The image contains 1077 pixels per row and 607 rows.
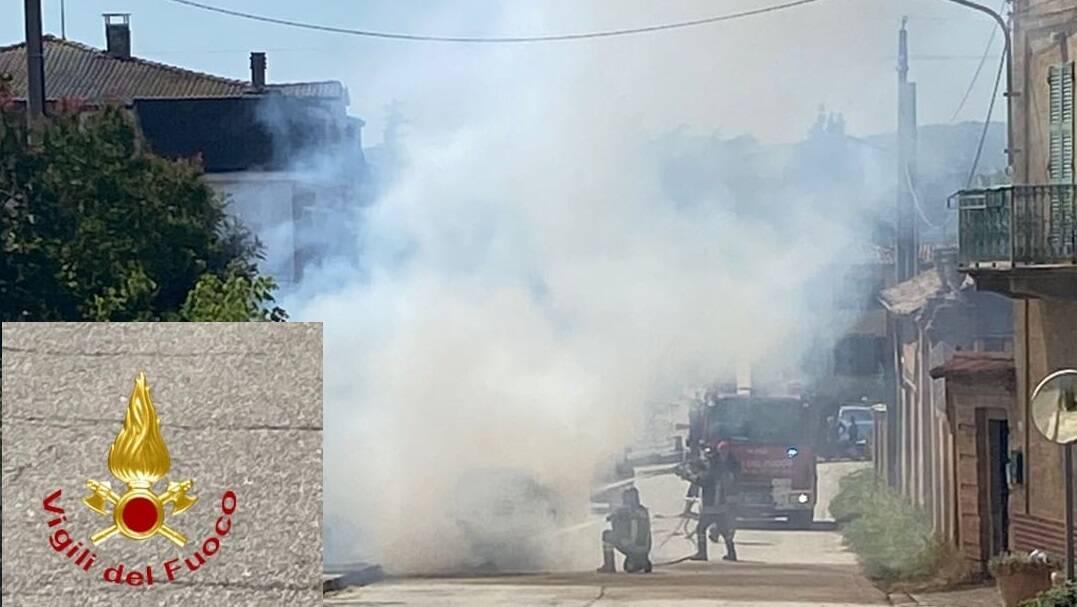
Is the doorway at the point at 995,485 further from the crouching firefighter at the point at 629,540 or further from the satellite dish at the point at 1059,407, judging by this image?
the satellite dish at the point at 1059,407

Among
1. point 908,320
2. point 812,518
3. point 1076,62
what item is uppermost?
point 1076,62

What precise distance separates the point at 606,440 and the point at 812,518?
7.69 meters

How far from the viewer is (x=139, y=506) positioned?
7602 millimetres

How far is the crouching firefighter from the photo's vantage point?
84.6ft

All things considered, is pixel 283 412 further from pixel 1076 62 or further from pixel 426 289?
pixel 426 289

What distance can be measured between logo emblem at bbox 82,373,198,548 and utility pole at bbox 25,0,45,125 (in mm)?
14895

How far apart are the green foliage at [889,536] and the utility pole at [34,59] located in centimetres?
1174

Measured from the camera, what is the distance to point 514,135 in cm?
3123

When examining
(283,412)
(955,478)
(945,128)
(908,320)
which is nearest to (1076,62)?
(955,478)

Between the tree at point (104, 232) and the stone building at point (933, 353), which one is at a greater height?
the tree at point (104, 232)

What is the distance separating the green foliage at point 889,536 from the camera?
24.9m

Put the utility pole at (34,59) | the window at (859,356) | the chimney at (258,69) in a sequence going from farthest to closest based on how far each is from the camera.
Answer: the window at (859,356) → the chimney at (258,69) → the utility pole at (34,59)

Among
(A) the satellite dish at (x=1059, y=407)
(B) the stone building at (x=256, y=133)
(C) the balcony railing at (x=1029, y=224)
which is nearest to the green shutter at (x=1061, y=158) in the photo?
(C) the balcony railing at (x=1029, y=224)

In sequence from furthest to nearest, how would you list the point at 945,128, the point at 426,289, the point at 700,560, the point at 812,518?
1. the point at 945,128
2. the point at 812,518
3. the point at 426,289
4. the point at 700,560
